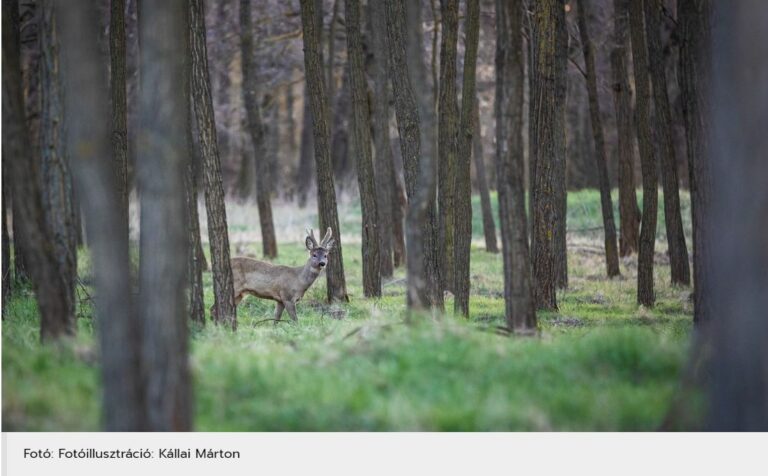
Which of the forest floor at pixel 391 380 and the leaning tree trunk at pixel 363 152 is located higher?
the leaning tree trunk at pixel 363 152

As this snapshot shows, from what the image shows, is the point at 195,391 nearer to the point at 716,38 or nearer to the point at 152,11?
the point at 152,11

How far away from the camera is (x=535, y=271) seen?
49.0ft

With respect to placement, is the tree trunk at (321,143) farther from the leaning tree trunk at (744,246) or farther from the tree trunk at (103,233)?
the leaning tree trunk at (744,246)

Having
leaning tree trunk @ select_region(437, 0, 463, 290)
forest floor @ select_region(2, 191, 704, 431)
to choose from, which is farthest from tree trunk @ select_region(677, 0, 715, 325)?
leaning tree trunk @ select_region(437, 0, 463, 290)

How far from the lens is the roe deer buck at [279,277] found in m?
15.8

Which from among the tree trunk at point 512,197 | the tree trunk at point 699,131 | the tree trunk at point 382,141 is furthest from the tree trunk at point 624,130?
the tree trunk at point 699,131

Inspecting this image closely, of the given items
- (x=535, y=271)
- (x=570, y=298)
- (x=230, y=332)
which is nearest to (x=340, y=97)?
(x=570, y=298)

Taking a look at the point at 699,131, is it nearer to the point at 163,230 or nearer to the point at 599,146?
the point at 163,230

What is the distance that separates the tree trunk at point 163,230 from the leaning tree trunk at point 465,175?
7315 mm

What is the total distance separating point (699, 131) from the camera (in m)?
9.53

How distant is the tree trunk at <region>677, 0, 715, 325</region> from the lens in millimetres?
9211

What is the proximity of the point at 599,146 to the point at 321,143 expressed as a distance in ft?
21.8

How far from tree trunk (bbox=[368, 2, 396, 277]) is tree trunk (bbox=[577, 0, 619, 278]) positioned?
3.99 m

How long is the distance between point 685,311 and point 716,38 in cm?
867
